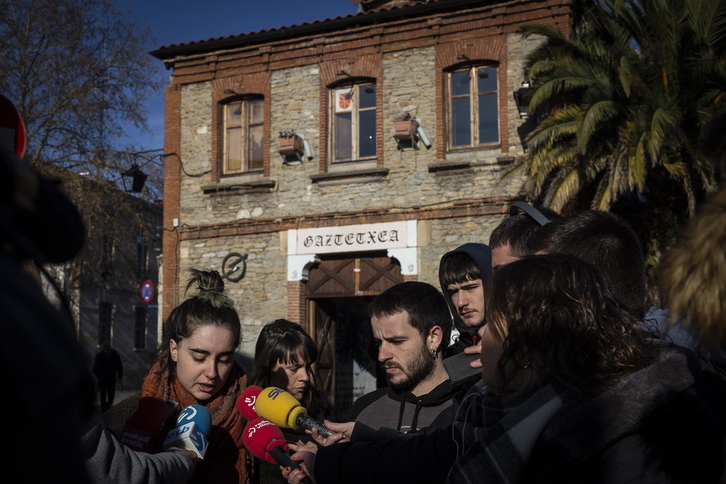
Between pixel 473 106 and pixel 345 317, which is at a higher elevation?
pixel 473 106

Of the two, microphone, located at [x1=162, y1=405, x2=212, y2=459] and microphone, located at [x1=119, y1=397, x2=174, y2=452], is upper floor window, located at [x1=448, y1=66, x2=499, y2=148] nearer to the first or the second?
microphone, located at [x1=162, y1=405, x2=212, y2=459]

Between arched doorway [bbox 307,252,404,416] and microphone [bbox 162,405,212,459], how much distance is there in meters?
11.4

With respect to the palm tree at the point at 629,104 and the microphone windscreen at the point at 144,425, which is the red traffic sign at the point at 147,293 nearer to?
the palm tree at the point at 629,104

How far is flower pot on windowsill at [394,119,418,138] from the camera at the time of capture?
46.9ft

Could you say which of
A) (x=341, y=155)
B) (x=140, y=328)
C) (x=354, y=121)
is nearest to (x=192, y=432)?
(x=341, y=155)

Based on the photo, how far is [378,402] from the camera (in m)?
3.87

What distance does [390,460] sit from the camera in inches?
90.3

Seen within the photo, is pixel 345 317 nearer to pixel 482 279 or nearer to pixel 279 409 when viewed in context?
pixel 482 279

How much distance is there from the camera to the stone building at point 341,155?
14406mm

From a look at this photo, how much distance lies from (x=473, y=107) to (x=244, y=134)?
17.3ft

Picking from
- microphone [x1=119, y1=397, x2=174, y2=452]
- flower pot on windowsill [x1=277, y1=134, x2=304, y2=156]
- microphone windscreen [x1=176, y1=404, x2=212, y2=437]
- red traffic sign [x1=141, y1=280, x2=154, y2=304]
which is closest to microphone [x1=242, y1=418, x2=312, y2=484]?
microphone windscreen [x1=176, y1=404, x2=212, y2=437]

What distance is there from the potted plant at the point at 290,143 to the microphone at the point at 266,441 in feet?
40.2

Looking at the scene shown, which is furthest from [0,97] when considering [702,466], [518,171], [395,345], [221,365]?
[518,171]

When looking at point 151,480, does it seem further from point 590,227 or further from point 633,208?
point 633,208
